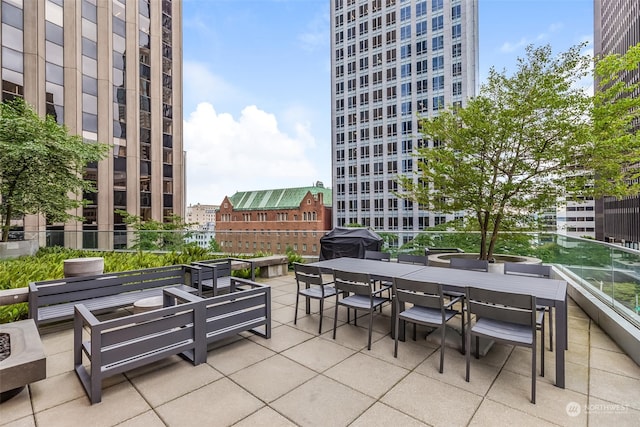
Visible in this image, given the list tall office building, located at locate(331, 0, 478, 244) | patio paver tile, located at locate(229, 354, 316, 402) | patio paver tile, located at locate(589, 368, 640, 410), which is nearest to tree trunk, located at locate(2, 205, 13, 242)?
patio paver tile, located at locate(229, 354, 316, 402)

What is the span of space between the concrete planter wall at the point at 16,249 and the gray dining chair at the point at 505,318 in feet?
48.3

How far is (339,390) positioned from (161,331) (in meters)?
1.97

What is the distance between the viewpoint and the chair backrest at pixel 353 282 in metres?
4.09

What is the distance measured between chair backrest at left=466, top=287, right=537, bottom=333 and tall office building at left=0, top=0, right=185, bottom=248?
22464 mm

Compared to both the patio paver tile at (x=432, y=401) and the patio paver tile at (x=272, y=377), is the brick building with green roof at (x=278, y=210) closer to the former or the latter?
the patio paver tile at (x=272, y=377)

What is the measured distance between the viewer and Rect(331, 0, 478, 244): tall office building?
43.6 meters

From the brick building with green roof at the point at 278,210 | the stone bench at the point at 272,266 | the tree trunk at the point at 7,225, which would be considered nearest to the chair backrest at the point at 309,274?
the stone bench at the point at 272,266

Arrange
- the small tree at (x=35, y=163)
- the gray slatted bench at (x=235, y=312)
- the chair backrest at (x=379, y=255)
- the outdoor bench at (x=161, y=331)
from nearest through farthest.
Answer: the outdoor bench at (x=161, y=331) → the gray slatted bench at (x=235, y=312) → the chair backrest at (x=379, y=255) → the small tree at (x=35, y=163)

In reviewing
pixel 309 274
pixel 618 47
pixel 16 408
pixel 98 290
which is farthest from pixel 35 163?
pixel 618 47

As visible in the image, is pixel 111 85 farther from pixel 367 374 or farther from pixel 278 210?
pixel 278 210

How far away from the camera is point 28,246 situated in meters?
11.7

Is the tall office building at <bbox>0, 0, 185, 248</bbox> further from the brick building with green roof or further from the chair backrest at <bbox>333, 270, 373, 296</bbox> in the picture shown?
the brick building with green roof

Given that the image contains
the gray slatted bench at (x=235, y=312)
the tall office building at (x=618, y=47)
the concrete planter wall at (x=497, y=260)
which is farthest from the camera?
the tall office building at (x=618, y=47)

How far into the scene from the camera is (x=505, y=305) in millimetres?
3066
